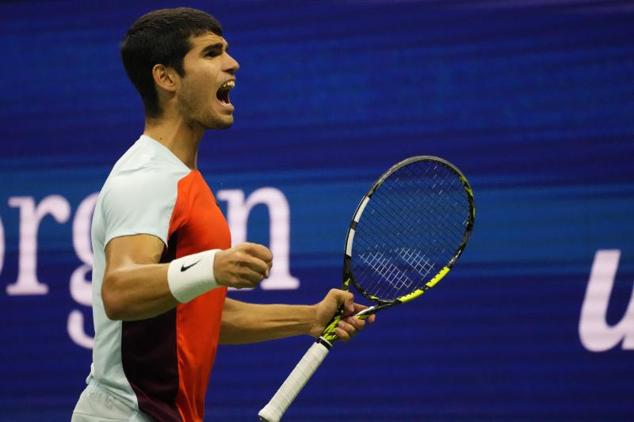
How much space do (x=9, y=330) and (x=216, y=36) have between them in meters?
2.68

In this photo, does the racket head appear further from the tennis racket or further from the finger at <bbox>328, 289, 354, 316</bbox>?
the finger at <bbox>328, 289, 354, 316</bbox>

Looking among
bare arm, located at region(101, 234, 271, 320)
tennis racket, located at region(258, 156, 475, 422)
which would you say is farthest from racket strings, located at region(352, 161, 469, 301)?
bare arm, located at region(101, 234, 271, 320)

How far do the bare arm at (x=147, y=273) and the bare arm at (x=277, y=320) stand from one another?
615mm

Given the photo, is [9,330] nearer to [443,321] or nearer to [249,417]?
[249,417]

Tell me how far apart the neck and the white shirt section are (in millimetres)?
36

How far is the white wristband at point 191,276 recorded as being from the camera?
249 cm

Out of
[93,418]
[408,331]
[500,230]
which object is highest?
[500,230]

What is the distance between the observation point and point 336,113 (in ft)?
16.0

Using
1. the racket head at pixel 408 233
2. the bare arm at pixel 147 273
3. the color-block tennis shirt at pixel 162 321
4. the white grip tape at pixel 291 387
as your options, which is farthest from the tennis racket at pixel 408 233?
the bare arm at pixel 147 273

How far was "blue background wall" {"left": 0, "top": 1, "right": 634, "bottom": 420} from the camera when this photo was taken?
4.55m

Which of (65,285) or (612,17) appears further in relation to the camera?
(65,285)

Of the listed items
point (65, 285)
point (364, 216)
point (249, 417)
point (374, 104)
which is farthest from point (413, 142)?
point (65, 285)

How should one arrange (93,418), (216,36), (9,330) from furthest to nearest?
(9,330)
(216,36)
(93,418)

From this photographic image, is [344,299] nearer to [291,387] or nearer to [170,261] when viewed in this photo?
[291,387]
